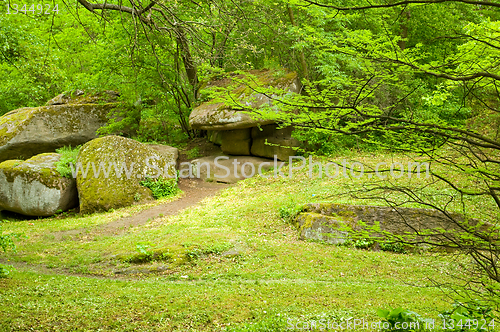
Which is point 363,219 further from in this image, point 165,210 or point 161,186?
point 161,186

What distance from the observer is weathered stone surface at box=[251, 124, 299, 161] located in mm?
18531

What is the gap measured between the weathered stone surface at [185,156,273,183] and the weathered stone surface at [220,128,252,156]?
0.62 meters

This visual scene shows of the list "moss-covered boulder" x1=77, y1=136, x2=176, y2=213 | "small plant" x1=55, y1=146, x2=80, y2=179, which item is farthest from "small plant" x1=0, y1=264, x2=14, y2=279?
"small plant" x1=55, y1=146, x2=80, y2=179

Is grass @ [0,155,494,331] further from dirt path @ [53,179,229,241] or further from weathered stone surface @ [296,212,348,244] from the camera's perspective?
weathered stone surface @ [296,212,348,244]

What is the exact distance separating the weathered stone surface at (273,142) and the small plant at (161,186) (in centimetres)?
533

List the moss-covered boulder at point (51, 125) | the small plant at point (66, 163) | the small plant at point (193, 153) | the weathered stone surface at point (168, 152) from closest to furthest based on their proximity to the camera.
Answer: the small plant at point (66, 163)
the weathered stone surface at point (168, 152)
the moss-covered boulder at point (51, 125)
the small plant at point (193, 153)

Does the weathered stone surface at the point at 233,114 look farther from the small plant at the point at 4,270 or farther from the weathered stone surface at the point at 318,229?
the small plant at the point at 4,270

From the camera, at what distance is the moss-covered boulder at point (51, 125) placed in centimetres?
1756

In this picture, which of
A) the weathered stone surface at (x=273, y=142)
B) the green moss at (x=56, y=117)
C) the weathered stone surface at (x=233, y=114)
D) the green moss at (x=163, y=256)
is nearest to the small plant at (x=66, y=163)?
the green moss at (x=56, y=117)

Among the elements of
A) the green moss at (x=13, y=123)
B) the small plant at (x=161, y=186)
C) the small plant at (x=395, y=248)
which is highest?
the green moss at (x=13, y=123)

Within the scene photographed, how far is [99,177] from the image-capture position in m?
14.3

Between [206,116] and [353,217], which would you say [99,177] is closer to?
[206,116]

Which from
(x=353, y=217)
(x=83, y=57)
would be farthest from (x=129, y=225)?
(x=83, y=57)

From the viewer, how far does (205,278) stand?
6918 millimetres
